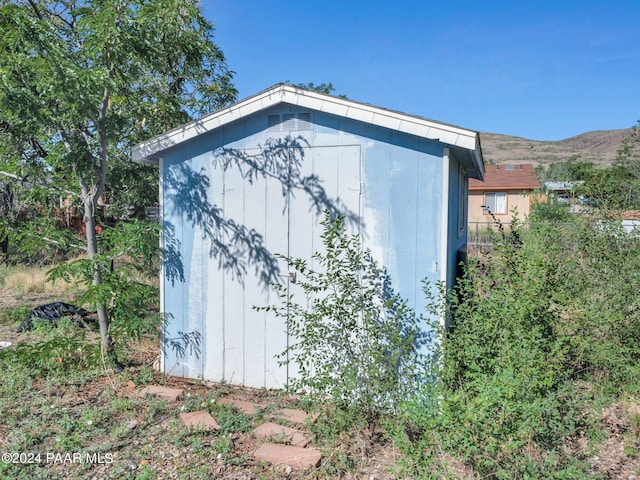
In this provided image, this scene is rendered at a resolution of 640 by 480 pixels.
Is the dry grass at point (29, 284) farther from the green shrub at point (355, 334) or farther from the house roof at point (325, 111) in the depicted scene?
the green shrub at point (355, 334)

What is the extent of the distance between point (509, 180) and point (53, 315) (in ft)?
73.2

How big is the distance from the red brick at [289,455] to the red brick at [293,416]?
0.49 metres

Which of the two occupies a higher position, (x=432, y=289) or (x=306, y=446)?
(x=432, y=289)

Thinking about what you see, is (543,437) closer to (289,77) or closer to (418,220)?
(418,220)

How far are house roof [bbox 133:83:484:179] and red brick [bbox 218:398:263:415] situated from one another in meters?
2.79

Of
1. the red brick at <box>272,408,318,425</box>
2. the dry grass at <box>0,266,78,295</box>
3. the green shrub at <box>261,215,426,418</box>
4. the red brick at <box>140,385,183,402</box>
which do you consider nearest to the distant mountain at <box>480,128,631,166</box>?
the dry grass at <box>0,266,78,295</box>

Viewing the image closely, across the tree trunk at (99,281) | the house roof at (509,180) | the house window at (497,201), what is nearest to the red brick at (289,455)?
the tree trunk at (99,281)

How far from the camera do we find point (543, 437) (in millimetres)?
3000

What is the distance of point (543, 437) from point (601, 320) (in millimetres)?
1829

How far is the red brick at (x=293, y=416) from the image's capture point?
3752 mm

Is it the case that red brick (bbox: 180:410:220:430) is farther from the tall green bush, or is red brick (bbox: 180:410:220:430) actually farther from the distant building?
the tall green bush

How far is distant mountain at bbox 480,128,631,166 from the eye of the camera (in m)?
60.9

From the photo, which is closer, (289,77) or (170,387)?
(170,387)

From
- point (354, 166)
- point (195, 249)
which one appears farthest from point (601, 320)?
point (195, 249)
